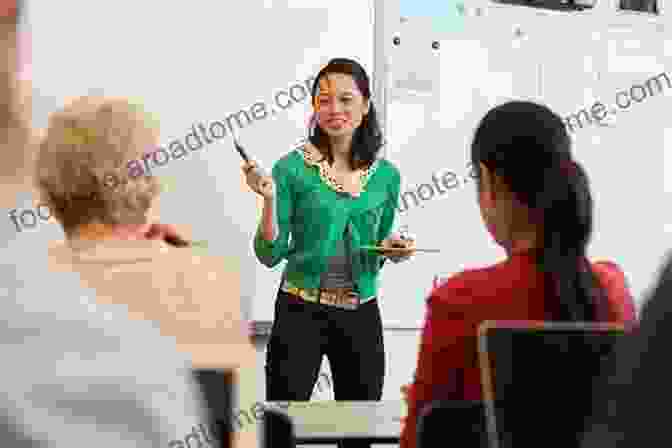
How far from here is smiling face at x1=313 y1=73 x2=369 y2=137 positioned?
3.44 meters

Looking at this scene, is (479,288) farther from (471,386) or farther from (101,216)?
(101,216)

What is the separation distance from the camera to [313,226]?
133 inches

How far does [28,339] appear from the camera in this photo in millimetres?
459

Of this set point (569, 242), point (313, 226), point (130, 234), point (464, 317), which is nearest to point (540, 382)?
point (464, 317)

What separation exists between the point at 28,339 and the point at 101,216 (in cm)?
56

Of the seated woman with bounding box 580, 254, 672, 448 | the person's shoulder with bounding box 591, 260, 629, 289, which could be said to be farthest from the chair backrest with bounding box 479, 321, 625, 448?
the seated woman with bounding box 580, 254, 672, 448

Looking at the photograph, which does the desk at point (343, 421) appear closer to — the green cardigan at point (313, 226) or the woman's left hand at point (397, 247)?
the green cardigan at point (313, 226)

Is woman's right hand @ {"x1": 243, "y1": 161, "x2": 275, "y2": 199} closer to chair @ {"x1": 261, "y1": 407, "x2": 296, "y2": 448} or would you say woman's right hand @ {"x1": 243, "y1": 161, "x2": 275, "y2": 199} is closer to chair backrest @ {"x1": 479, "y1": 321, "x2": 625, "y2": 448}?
chair @ {"x1": 261, "y1": 407, "x2": 296, "y2": 448}

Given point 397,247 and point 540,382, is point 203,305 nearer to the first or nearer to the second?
point 540,382

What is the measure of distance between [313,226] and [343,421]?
1.31 metres

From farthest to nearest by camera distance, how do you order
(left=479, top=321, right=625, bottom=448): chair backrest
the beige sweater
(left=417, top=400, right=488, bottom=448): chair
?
(left=417, top=400, right=488, bottom=448): chair → (left=479, top=321, right=625, bottom=448): chair backrest → the beige sweater

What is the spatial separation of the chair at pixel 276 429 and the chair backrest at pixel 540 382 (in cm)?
55

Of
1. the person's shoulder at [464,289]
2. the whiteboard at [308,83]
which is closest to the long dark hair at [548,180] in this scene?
the person's shoulder at [464,289]

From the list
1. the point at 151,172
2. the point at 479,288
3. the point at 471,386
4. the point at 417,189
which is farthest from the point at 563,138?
the point at 417,189
